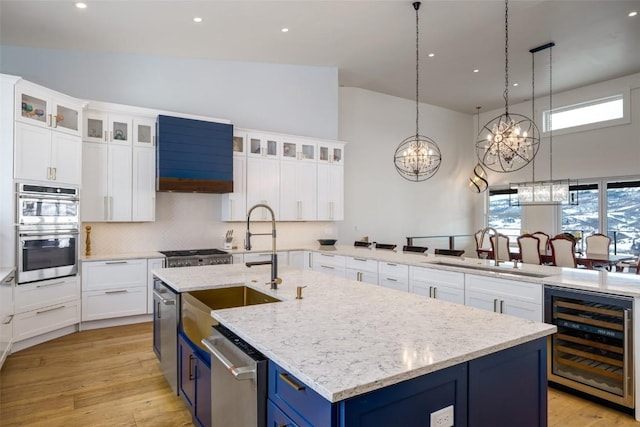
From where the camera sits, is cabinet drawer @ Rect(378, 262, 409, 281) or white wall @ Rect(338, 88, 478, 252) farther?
white wall @ Rect(338, 88, 478, 252)

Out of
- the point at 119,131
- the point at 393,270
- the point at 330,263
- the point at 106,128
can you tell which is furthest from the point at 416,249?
the point at 106,128

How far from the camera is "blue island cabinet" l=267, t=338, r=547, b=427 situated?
43.3 inches

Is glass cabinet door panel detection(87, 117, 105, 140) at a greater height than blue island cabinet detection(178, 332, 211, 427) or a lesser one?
greater

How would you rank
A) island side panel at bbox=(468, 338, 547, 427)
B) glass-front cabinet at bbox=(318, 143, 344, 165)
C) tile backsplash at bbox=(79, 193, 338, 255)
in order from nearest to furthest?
island side panel at bbox=(468, 338, 547, 427)
tile backsplash at bbox=(79, 193, 338, 255)
glass-front cabinet at bbox=(318, 143, 344, 165)

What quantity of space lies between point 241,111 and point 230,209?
1602 mm

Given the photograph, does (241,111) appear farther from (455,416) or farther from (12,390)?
(455,416)

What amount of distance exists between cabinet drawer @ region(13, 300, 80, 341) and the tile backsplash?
2.58ft

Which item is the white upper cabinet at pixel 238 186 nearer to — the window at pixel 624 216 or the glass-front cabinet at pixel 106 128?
the glass-front cabinet at pixel 106 128

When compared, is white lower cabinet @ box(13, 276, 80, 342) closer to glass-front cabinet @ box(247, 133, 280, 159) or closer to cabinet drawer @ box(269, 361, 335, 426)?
glass-front cabinet @ box(247, 133, 280, 159)

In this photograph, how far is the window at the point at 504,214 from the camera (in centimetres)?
911

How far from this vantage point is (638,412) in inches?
97.2

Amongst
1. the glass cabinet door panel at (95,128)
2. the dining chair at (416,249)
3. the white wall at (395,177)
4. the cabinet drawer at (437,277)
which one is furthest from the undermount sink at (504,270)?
the glass cabinet door panel at (95,128)

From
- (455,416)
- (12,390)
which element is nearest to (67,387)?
(12,390)

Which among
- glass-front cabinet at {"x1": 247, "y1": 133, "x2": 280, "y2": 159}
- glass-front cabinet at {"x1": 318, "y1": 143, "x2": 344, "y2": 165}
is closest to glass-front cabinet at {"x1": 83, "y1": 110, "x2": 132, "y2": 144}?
glass-front cabinet at {"x1": 247, "y1": 133, "x2": 280, "y2": 159}
